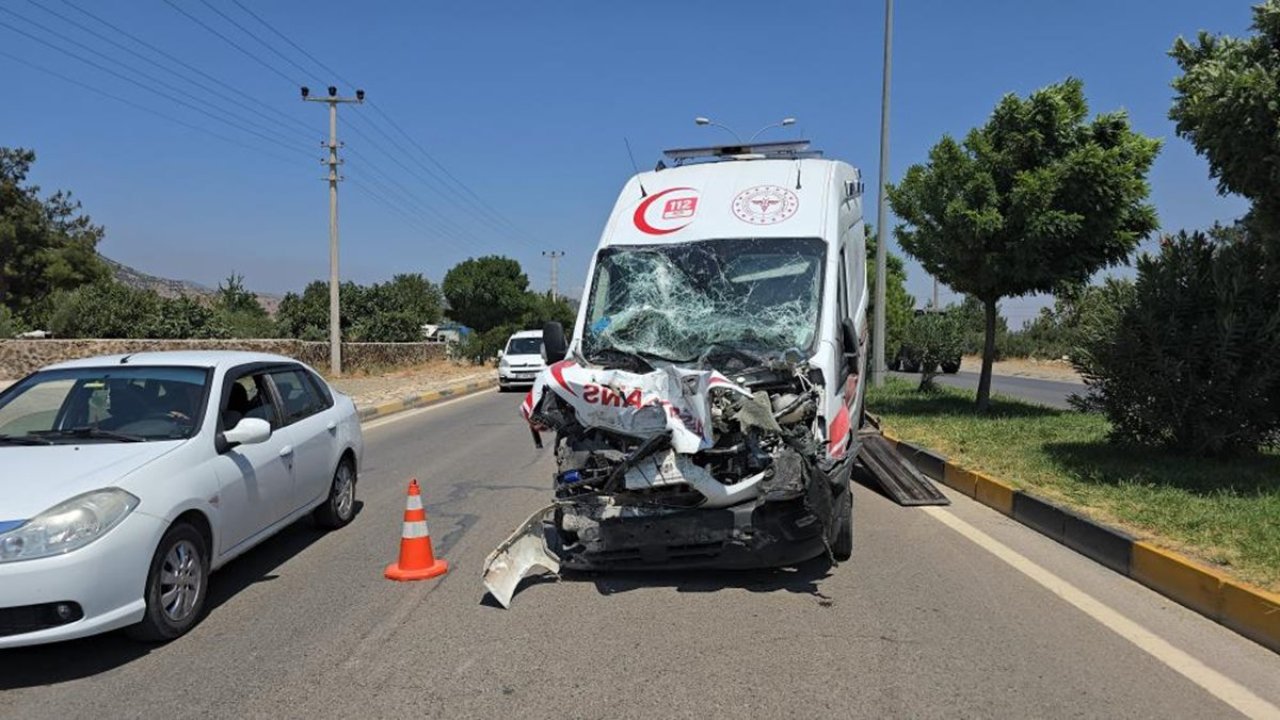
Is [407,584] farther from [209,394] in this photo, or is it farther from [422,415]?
[422,415]

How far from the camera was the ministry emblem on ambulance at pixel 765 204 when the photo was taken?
22.8ft

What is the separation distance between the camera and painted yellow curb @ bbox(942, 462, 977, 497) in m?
8.84

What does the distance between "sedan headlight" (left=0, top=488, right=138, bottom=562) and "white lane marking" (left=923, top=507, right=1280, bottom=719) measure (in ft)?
17.2

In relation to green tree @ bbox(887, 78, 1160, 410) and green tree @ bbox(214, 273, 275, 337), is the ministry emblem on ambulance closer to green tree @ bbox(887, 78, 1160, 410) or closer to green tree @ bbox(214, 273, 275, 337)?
green tree @ bbox(887, 78, 1160, 410)

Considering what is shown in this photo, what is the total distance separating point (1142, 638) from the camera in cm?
473

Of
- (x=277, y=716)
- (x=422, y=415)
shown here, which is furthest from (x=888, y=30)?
(x=277, y=716)

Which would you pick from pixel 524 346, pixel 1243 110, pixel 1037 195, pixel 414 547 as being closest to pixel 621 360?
pixel 414 547

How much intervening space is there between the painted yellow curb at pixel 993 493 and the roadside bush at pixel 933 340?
439 inches

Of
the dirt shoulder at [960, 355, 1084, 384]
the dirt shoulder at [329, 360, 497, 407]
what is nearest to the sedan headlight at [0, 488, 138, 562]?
the dirt shoulder at [329, 360, 497, 407]

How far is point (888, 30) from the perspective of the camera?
19.3 m

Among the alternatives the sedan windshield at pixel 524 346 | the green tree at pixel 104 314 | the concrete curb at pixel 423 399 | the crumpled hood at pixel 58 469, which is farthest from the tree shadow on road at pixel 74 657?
the green tree at pixel 104 314

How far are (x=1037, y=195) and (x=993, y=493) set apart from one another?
5895mm

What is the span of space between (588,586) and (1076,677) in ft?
9.33

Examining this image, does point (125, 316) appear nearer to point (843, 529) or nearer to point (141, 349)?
point (141, 349)
